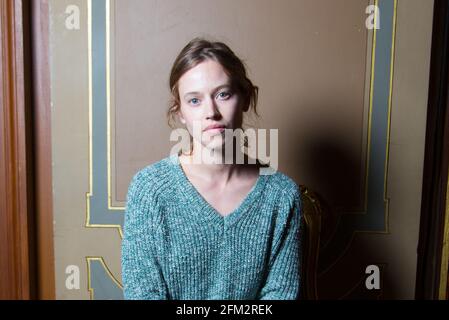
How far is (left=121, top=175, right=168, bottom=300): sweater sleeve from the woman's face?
0.61ft

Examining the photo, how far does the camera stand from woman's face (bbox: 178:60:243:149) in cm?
93

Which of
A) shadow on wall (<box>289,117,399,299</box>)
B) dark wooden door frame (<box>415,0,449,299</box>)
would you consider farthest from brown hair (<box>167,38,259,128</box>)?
dark wooden door frame (<box>415,0,449,299</box>)

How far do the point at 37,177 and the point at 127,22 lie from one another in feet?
1.95

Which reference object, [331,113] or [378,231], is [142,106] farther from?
[378,231]

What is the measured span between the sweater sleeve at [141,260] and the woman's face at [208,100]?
0.18 meters

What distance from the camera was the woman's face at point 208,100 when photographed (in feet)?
3.04

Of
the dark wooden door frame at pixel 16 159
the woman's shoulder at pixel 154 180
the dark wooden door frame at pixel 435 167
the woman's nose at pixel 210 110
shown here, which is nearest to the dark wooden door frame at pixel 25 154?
the dark wooden door frame at pixel 16 159

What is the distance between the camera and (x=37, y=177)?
1.55m

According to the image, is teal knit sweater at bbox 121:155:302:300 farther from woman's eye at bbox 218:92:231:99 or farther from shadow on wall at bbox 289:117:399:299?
shadow on wall at bbox 289:117:399:299

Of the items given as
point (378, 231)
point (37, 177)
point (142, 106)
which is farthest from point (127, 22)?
point (378, 231)

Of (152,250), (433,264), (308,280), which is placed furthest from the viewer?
(433,264)

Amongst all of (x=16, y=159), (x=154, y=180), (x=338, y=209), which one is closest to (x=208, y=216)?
(x=154, y=180)

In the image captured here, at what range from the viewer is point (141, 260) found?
956 mm
